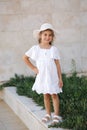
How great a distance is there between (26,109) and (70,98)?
2.34 ft

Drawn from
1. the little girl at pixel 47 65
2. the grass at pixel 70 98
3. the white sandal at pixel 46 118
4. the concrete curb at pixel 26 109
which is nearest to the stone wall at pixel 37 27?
the grass at pixel 70 98

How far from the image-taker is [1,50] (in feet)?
27.0

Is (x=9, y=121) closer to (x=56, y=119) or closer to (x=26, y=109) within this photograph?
(x=26, y=109)

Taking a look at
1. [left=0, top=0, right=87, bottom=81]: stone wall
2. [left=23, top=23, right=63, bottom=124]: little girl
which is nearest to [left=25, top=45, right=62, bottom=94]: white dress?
[left=23, top=23, right=63, bottom=124]: little girl

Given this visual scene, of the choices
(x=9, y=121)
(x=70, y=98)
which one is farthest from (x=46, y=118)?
(x=9, y=121)

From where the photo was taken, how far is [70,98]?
5996 millimetres

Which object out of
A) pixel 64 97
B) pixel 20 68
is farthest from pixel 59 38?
pixel 64 97

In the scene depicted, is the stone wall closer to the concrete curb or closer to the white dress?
the concrete curb

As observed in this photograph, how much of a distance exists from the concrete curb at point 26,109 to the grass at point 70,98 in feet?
0.43

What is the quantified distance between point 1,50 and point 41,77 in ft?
10.4

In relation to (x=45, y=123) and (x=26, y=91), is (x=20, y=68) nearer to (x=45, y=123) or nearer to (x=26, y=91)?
(x=26, y=91)

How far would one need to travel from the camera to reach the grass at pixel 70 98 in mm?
4868

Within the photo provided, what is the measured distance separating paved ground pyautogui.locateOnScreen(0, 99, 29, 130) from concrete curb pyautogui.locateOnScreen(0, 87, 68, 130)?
0.07 meters

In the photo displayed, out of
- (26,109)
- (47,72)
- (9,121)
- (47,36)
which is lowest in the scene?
(9,121)
